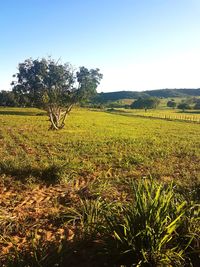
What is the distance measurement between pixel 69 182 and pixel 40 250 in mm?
5480

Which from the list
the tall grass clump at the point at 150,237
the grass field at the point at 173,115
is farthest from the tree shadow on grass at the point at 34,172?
the grass field at the point at 173,115

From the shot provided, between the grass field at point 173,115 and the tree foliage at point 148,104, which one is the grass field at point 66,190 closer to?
the grass field at point 173,115

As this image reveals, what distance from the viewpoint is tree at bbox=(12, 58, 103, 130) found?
33969 mm

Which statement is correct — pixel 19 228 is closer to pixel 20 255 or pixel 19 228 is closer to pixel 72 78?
pixel 20 255

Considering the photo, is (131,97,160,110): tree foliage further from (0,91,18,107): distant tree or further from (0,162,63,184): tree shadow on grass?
(0,162,63,184): tree shadow on grass

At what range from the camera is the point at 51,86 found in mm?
34312

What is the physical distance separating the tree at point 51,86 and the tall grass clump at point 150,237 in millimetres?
28596

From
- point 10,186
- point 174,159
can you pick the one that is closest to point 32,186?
point 10,186

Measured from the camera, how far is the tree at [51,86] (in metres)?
34.0

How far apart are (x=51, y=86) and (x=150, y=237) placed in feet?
100

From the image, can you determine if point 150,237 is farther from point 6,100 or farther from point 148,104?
point 148,104

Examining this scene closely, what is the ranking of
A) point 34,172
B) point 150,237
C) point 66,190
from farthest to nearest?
1. point 34,172
2. point 66,190
3. point 150,237

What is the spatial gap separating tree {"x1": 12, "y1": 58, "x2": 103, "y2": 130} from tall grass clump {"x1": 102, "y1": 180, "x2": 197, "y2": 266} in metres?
28.6

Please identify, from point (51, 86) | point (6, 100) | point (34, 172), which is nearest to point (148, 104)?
A: point (6, 100)
